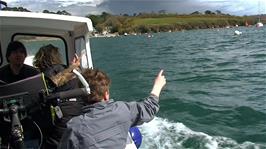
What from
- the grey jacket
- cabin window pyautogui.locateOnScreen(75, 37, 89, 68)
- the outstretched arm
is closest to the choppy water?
cabin window pyautogui.locateOnScreen(75, 37, 89, 68)

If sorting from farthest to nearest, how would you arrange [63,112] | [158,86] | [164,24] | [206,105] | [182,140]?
[164,24], [206,105], [182,140], [63,112], [158,86]

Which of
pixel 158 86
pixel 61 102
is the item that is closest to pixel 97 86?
pixel 158 86

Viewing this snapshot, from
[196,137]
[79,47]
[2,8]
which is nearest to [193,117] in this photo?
[196,137]

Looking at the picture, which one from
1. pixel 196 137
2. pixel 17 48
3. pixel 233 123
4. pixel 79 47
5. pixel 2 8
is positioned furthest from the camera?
pixel 233 123

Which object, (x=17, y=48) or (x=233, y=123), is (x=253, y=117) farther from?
(x=17, y=48)

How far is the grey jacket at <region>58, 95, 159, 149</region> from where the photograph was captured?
13.0 ft

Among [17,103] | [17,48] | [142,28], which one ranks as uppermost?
[17,48]

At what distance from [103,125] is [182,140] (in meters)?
6.88

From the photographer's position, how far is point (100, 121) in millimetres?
4023

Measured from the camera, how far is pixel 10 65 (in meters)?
5.89

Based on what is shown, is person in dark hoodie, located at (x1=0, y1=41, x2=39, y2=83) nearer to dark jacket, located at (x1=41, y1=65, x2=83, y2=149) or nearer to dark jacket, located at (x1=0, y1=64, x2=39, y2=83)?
dark jacket, located at (x1=0, y1=64, x2=39, y2=83)

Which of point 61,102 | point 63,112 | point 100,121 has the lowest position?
point 63,112

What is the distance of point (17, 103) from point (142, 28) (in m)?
147

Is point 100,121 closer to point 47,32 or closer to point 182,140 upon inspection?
point 47,32
